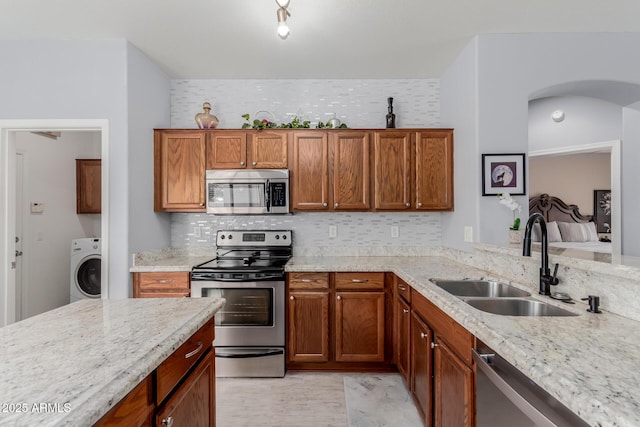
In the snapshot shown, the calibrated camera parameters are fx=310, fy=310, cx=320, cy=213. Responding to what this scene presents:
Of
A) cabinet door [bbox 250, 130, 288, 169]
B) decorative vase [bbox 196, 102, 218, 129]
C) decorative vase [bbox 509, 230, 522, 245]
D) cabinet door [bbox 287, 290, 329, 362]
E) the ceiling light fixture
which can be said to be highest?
the ceiling light fixture

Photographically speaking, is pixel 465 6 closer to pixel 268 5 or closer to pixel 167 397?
pixel 268 5

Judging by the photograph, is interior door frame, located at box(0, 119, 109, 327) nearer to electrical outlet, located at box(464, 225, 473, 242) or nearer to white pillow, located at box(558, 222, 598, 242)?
electrical outlet, located at box(464, 225, 473, 242)

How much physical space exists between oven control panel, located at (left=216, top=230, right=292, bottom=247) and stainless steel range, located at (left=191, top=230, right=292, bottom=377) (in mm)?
549

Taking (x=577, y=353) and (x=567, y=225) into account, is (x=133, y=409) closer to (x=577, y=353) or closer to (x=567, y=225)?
(x=577, y=353)

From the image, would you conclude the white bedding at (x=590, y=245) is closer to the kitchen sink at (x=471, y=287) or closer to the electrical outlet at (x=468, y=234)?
the electrical outlet at (x=468, y=234)

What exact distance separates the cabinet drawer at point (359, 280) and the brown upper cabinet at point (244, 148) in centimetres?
119

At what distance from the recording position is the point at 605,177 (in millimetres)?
5738

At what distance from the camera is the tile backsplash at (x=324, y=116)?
10.7 ft

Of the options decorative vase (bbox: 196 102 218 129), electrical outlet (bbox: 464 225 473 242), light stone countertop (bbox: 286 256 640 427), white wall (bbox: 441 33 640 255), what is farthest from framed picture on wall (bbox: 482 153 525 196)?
decorative vase (bbox: 196 102 218 129)

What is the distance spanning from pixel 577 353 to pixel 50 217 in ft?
16.7

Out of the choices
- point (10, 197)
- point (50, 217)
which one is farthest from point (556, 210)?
point (50, 217)

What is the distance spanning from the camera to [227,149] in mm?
2990

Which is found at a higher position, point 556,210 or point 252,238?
point 556,210

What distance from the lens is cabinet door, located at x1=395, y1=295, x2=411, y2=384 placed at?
2241 mm
